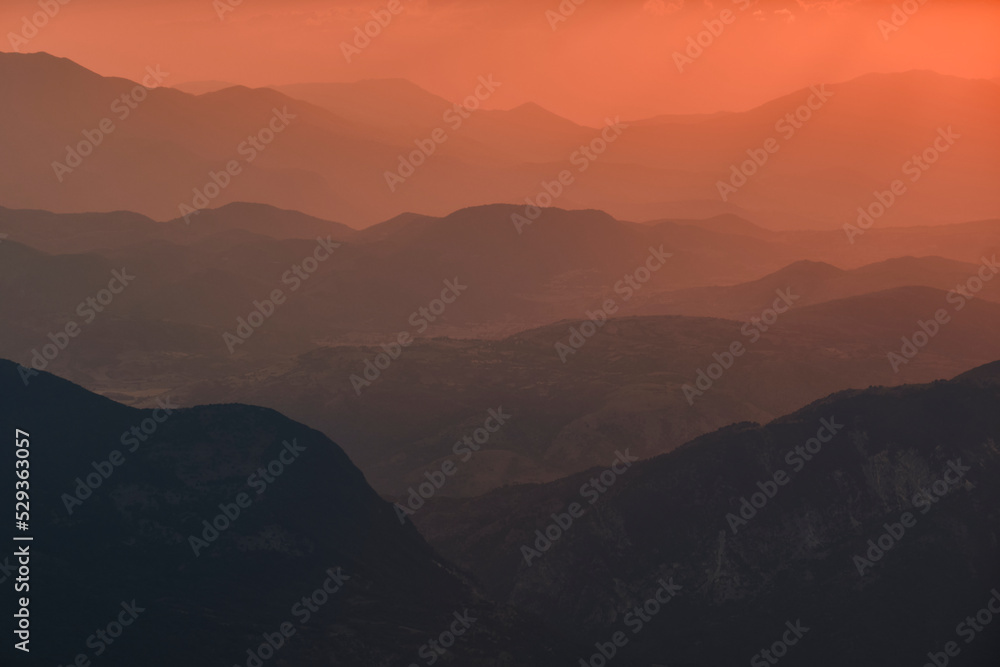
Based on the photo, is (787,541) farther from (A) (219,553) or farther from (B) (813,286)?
(B) (813,286)

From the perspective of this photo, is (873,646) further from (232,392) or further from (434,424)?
(232,392)

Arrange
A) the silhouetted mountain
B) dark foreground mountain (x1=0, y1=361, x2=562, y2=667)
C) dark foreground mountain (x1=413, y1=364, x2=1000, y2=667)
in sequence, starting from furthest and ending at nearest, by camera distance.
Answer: the silhouetted mountain < dark foreground mountain (x1=413, y1=364, x2=1000, y2=667) < dark foreground mountain (x1=0, y1=361, x2=562, y2=667)

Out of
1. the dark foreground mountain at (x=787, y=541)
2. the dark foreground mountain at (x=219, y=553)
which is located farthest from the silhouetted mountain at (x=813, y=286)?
the dark foreground mountain at (x=219, y=553)

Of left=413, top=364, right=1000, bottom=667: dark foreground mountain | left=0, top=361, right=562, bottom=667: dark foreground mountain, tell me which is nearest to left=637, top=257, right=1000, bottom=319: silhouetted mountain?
left=413, top=364, right=1000, bottom=667: dark foreground mountain

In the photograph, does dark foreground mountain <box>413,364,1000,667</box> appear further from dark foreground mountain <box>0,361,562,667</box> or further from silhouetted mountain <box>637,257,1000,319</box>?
silhouetted mountain <box>637,257,1000,319</box>

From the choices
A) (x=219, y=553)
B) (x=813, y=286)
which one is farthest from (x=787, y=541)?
(x=813, y=286)

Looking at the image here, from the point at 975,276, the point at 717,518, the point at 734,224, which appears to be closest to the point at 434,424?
the point at 717,518
